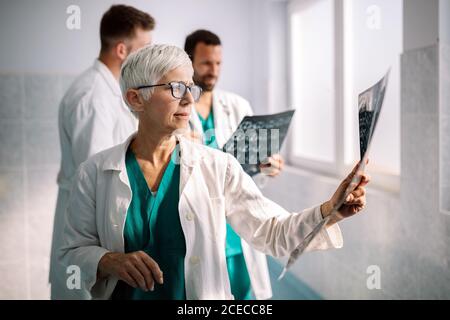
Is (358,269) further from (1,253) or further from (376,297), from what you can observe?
(1,253)

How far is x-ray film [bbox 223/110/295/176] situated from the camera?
1215mm

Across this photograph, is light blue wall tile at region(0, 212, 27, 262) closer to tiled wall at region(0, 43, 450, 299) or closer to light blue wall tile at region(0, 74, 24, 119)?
tiled wall at region(0, 43, 450, 299)

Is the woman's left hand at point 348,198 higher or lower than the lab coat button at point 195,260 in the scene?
higher

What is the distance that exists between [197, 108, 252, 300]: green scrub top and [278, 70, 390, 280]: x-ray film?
326 mm

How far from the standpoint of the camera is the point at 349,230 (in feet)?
5.86

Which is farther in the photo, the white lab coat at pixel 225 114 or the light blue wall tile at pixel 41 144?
the light blue wall tile at pixel 41 144

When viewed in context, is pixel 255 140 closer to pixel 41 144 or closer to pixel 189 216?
pixel 189 216

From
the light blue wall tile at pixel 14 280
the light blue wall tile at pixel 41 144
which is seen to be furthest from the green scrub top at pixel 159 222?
the light blue wall tile at pixel 14 280

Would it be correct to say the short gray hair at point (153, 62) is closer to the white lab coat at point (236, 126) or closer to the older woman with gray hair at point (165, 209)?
the older woman with gray hair at point (165, 209)

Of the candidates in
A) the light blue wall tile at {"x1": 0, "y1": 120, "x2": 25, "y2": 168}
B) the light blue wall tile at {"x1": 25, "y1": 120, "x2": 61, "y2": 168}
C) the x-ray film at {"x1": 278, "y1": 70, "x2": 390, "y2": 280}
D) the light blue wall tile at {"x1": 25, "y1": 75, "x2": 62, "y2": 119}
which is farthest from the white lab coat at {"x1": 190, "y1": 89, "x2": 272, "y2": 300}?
the light blue wall tile at {"x1": 0, "y1": 120, "x2": 25, "y2": 168}

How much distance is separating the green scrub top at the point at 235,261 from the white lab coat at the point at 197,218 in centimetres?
16

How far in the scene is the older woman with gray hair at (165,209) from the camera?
3.28 ft

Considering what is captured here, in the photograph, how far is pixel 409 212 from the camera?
5.08 feet
